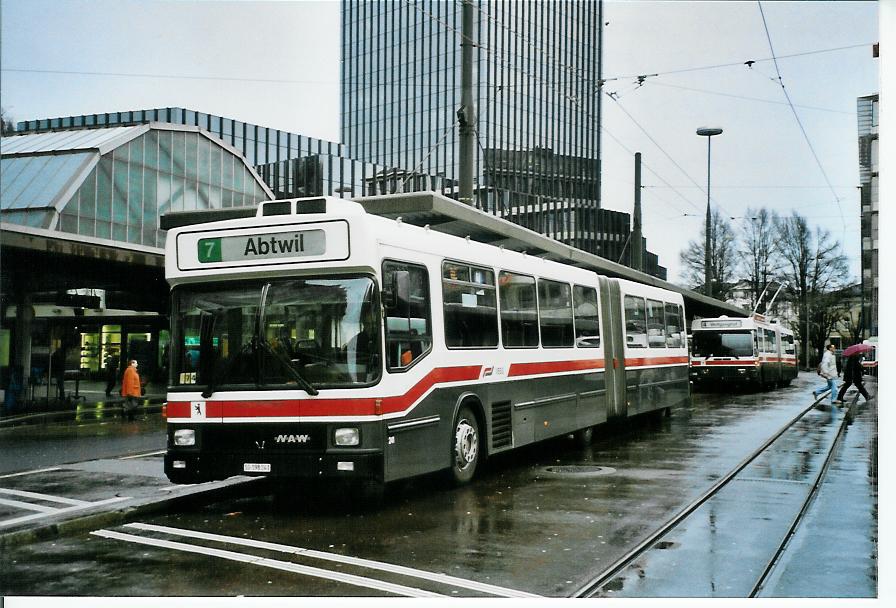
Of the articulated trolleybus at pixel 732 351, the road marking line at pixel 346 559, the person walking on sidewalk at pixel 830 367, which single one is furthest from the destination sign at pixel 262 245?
the articulated trolleybus at pixel 732 351

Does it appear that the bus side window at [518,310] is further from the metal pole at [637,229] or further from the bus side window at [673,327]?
the metal pole at [637,229]

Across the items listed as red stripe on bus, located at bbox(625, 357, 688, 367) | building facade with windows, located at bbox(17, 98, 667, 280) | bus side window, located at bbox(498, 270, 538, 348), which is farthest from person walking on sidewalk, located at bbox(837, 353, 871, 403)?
building facade with windows, located at bbox(17, 98, 667, 280)

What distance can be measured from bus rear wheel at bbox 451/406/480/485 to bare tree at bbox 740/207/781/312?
23362 mm

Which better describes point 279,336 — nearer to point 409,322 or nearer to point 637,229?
point 409,322

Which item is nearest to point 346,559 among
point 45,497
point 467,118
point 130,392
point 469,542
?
point 469,542

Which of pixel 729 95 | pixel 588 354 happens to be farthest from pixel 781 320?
pixel 588 354

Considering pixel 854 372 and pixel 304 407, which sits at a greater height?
pixel 304 407

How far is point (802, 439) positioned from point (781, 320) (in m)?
24.7

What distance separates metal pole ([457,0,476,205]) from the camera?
1541 cm

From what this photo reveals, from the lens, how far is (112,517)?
9.17 meters

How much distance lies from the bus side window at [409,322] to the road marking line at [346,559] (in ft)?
7.21

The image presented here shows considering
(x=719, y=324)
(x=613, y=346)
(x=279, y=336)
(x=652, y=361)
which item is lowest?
(x=652, y=361)

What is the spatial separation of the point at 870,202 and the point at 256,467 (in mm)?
7136

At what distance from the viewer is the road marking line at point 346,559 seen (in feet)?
21.6
